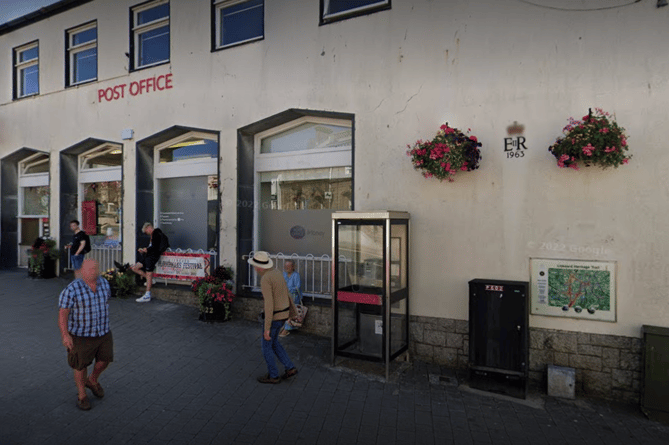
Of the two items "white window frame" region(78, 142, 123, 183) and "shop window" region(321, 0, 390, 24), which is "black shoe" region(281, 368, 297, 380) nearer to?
"shop window" region(321, 0, 390, 24)

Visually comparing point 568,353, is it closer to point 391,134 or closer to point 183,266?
point 391,134

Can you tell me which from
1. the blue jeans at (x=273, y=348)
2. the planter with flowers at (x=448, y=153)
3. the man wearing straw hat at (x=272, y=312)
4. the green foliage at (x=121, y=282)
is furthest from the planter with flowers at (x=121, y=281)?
the planter with flowers at (x=448, y=153)

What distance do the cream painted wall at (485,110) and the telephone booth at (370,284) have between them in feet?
1.34

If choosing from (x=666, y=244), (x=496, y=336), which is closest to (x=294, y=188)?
(x=496, y=336)

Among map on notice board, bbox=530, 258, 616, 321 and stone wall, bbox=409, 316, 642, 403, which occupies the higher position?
map on notice board, bbox=530, 258, 616, 321

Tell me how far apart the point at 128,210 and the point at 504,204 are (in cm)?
830

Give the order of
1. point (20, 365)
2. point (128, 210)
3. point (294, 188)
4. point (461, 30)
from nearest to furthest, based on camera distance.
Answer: point (20, 365) → point (461, 30) → point (294, 188) → point (128, 210)

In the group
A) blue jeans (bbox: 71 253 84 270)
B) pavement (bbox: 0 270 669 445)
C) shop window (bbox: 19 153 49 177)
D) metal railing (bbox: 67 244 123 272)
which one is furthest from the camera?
shop window (bbox: 19 153 49 177)

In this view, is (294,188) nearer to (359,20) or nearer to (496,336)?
(359,20)

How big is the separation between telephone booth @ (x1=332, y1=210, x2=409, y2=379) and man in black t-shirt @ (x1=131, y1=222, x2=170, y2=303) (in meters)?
4.93

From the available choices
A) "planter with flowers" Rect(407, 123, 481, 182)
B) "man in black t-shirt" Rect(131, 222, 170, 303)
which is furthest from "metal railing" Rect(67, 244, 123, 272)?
"planter with flowers" Rect(407, 123, 481, 182)

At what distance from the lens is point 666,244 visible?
5.11m

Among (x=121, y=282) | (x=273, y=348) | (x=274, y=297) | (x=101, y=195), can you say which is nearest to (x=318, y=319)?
(x=273, y=348)

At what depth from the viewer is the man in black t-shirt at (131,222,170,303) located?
904 cm
